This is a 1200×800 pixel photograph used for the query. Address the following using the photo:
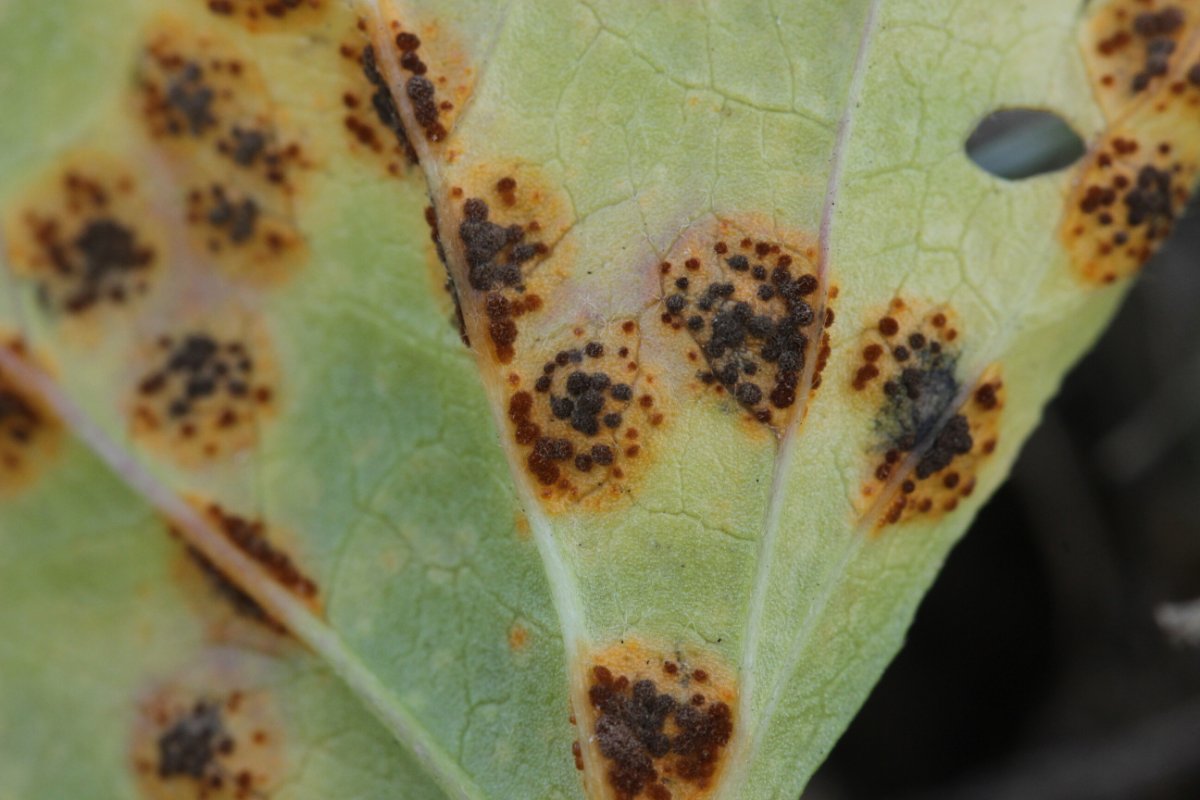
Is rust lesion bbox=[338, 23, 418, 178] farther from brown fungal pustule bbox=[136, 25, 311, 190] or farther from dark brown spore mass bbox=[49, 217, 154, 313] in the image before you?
dark brown spore mass bbox=[49, 217, 154, 313]

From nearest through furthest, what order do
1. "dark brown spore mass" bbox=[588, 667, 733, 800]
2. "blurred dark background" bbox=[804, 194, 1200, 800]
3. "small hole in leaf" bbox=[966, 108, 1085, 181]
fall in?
1. "dark brown spore mass" bbox=[588, 667, 733, 800]
2. "small hole in leaf" bbox=[966, 108, 1085, 181]
3. "blurred dark background" bbox=[804, 194, 1200, 800]

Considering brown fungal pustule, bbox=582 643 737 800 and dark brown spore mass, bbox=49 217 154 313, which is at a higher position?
dark brown spore mass, bbox=49 217 154 313

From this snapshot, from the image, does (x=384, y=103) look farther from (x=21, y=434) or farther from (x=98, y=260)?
(x=21, y=434)

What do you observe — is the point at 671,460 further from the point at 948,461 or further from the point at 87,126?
the point at 87,126

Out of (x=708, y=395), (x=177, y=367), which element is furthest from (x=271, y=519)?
(x=708, y=395)

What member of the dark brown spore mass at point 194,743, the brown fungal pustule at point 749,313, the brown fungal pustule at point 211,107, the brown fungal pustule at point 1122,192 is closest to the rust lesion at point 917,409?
the brown fungal pustule at point 749,313

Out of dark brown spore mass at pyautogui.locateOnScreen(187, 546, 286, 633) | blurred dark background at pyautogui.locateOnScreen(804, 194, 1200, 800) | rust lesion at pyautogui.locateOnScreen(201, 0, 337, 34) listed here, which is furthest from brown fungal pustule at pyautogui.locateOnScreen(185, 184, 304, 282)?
blurred dark background at pyautogui.locateOnScreen(804, 194, 1200, 800)

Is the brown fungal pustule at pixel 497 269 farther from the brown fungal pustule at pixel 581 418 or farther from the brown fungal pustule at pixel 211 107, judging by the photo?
the brown fungal pustule at pixel 211 107
